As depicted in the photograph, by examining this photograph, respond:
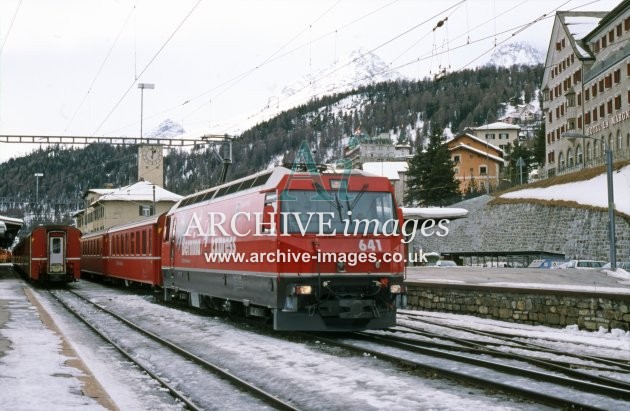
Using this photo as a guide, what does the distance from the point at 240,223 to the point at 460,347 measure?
5.67 metres

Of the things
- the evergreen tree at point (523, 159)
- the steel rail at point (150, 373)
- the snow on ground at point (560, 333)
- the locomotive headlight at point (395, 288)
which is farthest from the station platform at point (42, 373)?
the evergreen tree at point (523, 159)

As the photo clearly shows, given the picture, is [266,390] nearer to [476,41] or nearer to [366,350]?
[366,350]

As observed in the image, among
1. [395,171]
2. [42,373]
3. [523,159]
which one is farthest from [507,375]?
[395,171]

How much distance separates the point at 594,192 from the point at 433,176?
113ft

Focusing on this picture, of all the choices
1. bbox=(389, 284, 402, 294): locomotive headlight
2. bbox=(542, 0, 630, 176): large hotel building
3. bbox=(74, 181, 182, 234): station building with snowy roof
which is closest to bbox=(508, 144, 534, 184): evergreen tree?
bbox=(542, 0, 630, 176): large hotel building

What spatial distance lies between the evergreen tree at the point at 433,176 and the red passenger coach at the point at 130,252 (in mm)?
43985

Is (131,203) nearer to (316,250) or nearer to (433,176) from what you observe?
(433,176)

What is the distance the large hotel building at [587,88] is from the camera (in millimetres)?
59875

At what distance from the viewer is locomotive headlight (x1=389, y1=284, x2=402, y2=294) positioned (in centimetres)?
1454

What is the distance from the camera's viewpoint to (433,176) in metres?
84.9

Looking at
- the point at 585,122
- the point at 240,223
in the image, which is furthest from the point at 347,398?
the point at 585,122

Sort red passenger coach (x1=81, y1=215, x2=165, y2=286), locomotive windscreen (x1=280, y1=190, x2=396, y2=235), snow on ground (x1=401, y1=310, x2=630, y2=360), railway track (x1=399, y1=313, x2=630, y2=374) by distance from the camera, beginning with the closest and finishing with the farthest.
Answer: railway track (x1=399, y1=313, x2=630, y2=374), snow on ground (x1=401, y1=310, x2=630, y2=360), locomotive windscreen (x1=280, y1=190, x2=396, y2=235), red passenger coach (x1=81, y1=215, x2=165, y2=286)

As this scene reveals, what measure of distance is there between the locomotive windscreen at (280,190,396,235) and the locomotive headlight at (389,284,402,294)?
1046mm

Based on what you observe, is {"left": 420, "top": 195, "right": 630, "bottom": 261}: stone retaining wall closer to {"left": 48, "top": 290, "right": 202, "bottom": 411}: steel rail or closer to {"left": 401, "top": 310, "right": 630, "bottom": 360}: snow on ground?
{"left": 401, "top": 310, "right": 630, "bottom": 360}: snow on ground
